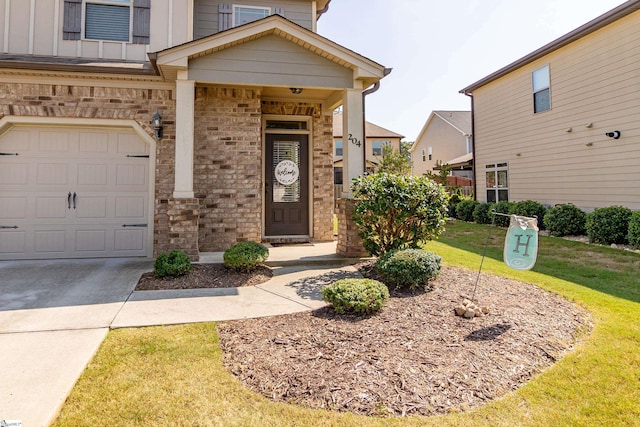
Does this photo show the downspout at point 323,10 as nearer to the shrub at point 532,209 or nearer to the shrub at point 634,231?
the shrub at point 532,209

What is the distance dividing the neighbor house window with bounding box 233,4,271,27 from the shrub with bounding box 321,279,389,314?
7119 millimetres

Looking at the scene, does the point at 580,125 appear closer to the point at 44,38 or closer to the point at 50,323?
the point at 50,323

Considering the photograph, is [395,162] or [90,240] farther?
[395,162]

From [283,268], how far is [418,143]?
26413mm

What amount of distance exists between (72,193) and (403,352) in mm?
6667

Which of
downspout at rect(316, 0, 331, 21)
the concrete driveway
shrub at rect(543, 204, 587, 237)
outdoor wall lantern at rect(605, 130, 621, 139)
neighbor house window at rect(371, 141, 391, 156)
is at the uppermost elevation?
neighbor house window at rect(371, 141, 391, 156)

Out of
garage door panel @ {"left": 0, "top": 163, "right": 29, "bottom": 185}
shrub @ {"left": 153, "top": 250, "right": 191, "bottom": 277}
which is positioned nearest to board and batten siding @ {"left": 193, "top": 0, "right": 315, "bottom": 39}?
garage door panel @ {"left": 0, "top": 163, "right": 29, "bottom": 185}

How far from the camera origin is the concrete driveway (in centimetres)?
231

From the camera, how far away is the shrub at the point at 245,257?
5352 mm

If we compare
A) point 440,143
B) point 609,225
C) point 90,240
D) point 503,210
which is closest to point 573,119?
point 503,210

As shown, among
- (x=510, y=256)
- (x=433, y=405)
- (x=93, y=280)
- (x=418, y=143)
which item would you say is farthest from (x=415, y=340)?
(x=418, y=143)

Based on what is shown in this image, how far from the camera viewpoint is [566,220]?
964cm

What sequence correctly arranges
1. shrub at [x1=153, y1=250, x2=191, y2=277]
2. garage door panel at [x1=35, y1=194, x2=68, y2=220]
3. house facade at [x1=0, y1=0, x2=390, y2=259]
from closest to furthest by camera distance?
shrub at [x1=153, y1=250, x2=191, y2=277], house facade at [x1=0, y1=0, x2=390, y2=259], garage door panel at [x1=35, y1=194, x2=68, y2=220]

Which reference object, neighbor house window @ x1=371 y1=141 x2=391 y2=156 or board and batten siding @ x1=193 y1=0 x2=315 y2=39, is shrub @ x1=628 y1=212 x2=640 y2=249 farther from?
neighbor house window @ x1=371 y1=141 x2=391 y2=156
